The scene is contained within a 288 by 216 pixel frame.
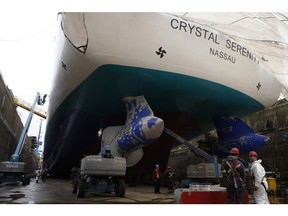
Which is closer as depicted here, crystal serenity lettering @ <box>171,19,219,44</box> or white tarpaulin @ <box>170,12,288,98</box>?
crystal serenity lettering @ <box>171,19,219,44</box>

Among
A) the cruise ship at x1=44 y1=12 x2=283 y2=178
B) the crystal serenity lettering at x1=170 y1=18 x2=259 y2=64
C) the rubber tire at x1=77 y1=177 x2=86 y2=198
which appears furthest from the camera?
the crystal serenity lettering at x1=170 y1=18 x2=259 y2=64

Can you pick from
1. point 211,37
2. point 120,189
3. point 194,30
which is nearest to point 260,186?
point 120,189

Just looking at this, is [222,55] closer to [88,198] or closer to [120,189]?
[120,189]

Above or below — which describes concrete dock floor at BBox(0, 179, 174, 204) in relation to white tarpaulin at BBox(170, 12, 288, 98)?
below

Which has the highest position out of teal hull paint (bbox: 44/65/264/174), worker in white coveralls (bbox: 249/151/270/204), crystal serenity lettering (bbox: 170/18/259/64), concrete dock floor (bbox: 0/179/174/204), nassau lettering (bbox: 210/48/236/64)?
crystal serenity lettering (bbox: 170/18/259/64)

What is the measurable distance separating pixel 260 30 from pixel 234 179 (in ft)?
29.5

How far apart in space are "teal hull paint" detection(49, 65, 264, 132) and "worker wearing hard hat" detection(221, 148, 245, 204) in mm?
4216

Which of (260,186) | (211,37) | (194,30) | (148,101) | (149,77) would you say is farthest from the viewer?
(148,101)

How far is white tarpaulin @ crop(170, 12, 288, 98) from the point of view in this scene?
9724 mm

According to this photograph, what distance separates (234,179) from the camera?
4.29 meters

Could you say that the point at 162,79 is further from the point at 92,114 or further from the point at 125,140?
the point at 92,114

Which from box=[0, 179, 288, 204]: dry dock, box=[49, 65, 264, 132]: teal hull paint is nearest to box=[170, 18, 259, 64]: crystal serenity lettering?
box=[49, 65, 264, 132]: teal hull paint

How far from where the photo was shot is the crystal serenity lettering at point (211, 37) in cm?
815

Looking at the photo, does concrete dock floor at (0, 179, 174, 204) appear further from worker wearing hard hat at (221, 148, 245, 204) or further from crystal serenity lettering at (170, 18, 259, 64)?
crystal serenity lettering at (170, 18, 259, 64)
